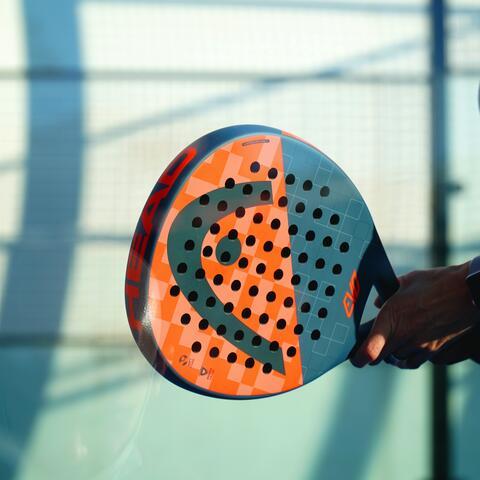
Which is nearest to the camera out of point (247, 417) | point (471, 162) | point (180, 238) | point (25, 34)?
point (180, 238)

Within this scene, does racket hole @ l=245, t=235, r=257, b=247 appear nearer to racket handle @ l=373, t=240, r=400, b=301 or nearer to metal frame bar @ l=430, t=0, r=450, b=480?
racket handle @ l=373, t=240, r=400, b=301

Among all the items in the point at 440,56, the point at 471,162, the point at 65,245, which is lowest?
the point at 65,245

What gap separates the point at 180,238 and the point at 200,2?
1006 mm

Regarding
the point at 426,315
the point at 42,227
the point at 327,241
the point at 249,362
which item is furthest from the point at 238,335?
the point at 42,227

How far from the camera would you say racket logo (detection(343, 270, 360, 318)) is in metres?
0.74

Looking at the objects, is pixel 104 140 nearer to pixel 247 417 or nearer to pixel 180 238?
pixel 247 417

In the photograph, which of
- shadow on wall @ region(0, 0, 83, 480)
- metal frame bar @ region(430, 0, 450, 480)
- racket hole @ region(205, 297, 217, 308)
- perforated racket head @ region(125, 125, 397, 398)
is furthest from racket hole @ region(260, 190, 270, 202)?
metal frame bar @ region(430, 0, 450, 480)

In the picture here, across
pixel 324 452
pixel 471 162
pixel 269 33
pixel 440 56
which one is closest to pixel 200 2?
pixel 269 33

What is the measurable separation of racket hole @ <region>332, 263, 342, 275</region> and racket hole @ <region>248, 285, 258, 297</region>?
0.09 meters

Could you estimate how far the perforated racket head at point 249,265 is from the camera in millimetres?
634

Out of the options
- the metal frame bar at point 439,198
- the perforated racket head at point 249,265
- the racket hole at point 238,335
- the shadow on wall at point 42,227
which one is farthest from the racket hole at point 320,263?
the metal frame bar at point 439,198

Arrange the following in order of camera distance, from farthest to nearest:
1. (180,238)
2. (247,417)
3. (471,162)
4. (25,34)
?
(471,162), (247,417), (25,34), (180,238)

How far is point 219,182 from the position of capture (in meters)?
0.64

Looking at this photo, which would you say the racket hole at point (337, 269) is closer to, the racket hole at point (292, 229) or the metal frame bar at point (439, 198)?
the racket hole at point (292, 229)
